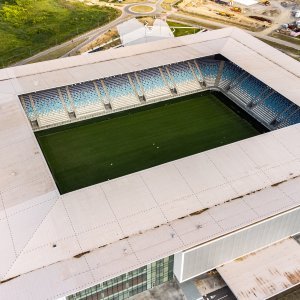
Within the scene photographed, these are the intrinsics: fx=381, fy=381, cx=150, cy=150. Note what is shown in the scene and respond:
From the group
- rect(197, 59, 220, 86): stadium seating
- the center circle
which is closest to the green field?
rect(197, 59, 220, 86): stadium seating

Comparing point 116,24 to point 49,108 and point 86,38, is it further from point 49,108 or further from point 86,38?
point 49,108

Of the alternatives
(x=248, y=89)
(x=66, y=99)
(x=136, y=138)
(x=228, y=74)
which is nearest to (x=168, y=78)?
(x=228, y=74)

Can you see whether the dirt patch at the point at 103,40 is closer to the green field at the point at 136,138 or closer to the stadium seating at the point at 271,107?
the green field at the point at 136,138

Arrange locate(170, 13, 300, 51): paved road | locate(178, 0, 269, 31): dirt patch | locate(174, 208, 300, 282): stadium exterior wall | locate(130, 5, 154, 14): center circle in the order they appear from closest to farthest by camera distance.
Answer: locate(174, 208, 300, 282): stadium exterior wall → locate(170, 13, 300, 51): paved road → locate(178, 0, 269, 31): dirt patch → locate(130, 5, 154, 14): center circle

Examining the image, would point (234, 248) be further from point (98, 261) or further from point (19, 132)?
point (19, 132)

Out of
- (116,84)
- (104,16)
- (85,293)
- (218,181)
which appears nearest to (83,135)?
(116,84)

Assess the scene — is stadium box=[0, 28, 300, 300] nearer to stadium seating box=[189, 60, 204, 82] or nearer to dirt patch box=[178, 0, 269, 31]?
stadium seating box=[189, 60, 204, 82]

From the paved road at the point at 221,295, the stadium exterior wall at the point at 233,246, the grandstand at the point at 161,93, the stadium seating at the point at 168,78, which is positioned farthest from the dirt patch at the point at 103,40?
the paved road at the point at 221,295
